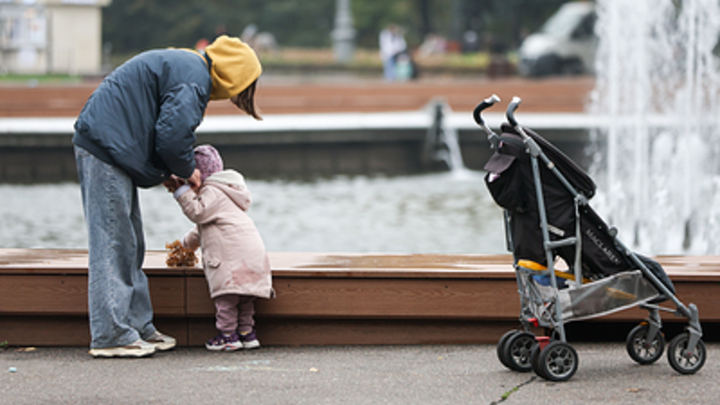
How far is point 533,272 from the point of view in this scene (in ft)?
13.8

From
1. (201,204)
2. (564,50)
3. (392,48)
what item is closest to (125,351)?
(201,204)

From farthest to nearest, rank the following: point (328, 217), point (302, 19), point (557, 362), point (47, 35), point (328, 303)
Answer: point (302, 19) < point (47, 35) < point (328, 217) < point (328, 303) < point (557, 362)

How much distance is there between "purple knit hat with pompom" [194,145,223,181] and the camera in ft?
15.6

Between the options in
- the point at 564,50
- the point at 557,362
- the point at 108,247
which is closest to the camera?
the point at 557,362

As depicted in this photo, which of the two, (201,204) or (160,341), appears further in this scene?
(160,341)

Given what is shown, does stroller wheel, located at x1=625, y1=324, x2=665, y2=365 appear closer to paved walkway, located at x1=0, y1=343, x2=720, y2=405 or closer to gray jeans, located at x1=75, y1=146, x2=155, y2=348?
paved walkway, located at x1=0, y1=343, x2=720, y2=405

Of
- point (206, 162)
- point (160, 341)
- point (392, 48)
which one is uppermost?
point (392, 48)

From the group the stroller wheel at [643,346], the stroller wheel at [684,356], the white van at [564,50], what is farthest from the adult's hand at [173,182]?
the white van at [564,50]

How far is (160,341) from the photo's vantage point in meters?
4.77

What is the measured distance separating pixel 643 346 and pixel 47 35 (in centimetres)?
1762

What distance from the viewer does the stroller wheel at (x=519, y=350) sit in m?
4.30

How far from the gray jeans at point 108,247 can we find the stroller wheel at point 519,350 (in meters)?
1.85

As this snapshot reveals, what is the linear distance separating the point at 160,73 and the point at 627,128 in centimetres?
1210

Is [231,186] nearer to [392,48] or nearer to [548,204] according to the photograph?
[548,204]
